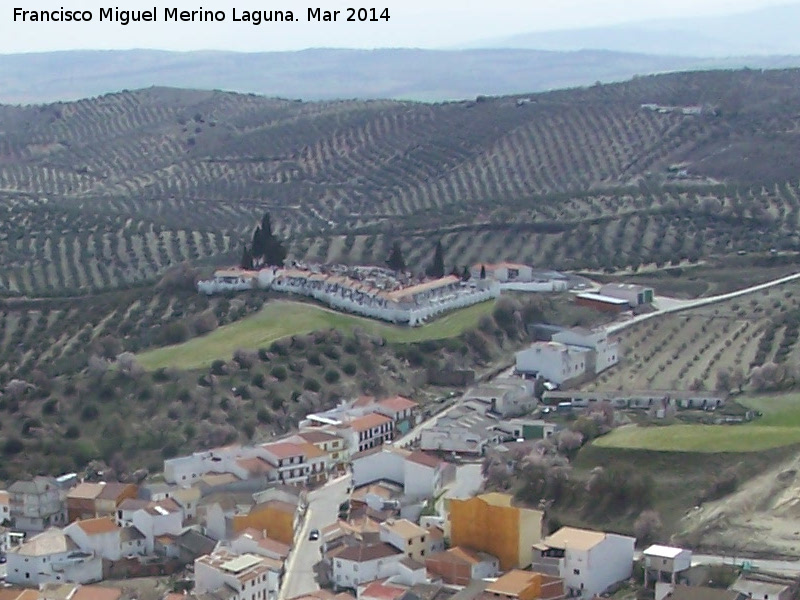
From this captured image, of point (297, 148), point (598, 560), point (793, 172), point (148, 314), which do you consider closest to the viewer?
point (598, 560)

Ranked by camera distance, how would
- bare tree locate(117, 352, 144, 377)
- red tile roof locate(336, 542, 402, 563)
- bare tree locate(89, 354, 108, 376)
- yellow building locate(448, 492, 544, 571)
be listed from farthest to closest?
bare tree locate(89, 354, 108, 376) < bare tree locate(117, 352, 144, 377) < yellow building locate(448, 492, 544, 571) < red tile roof locate(336, 542, 402, 563)

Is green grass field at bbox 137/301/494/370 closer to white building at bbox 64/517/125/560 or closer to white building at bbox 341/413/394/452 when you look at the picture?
white building at bbox 341/413/394/452

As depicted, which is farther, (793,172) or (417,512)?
(793,172)

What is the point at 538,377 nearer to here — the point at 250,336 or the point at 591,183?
the point at 250,336

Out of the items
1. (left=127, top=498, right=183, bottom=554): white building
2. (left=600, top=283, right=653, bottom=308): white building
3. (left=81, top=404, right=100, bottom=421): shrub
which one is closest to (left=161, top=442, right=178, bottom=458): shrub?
(left=81, top=404, right=100, bottom=421): shrub

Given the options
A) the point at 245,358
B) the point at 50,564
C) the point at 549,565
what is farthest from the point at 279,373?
the point at 549,565

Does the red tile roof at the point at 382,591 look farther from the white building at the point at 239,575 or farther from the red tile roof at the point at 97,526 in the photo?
the red tile roof at the point at 97,526

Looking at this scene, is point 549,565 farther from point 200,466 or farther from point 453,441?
point 200,466

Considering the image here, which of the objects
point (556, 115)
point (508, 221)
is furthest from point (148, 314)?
point (556, 115)
